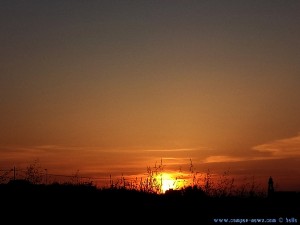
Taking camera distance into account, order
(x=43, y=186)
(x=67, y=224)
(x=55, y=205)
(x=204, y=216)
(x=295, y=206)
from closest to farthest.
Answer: (x=67, y=224) → (x=55, y=205) → (x=204, y=216) → (x=295, y=206) → (x=43, y=186)

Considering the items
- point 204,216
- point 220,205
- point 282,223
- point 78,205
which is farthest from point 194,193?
point 78,205

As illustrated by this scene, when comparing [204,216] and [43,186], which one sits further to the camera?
[43,186]

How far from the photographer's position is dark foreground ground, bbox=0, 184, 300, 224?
13.1m

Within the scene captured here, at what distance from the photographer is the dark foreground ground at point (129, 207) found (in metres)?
13.1

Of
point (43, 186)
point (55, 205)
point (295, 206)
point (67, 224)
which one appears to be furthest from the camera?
point (43, 186)

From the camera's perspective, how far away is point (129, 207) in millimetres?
14648

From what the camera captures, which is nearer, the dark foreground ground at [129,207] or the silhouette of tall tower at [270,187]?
the dark foreground ground at [129,207]

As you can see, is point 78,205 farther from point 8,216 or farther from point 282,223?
point 282,223

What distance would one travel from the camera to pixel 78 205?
14.1 meters

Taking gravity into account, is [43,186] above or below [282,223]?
above

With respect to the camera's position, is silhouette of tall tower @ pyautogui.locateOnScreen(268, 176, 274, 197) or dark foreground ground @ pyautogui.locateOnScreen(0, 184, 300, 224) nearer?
dark foreground ground @ pyautogui.locateOnScreen(0, 184, 300, 224)

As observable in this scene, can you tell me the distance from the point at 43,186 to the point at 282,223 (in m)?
8.19

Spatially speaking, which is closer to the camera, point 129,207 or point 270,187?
point 129,207

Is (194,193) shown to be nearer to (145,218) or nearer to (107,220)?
(145,218)
